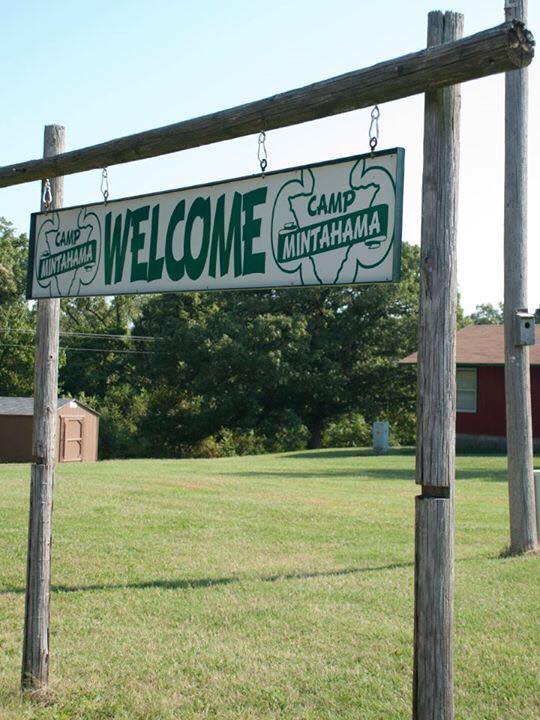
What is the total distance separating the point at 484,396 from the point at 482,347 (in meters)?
1.99

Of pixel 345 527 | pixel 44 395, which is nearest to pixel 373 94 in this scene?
pixel 44 395

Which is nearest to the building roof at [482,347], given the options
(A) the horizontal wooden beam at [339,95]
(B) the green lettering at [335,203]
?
(A) the horizontal wooden beam at [339,95]

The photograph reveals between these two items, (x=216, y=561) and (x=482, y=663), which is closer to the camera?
(x=482, y=663)

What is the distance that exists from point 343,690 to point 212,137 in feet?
11.2

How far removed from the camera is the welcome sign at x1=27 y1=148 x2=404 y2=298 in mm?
4258

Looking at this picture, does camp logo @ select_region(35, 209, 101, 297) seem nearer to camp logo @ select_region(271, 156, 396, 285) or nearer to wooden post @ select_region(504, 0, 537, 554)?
camp logo @ select_region(271, 156, 396, 285)

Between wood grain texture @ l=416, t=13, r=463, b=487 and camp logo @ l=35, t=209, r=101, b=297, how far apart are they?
2.32m

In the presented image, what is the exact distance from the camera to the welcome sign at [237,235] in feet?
14.0

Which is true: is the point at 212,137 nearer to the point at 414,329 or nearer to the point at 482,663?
the point at 482,663

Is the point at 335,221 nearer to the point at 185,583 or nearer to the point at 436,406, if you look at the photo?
the point at 436,406

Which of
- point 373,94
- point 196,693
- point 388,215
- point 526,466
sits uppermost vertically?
point 373,94

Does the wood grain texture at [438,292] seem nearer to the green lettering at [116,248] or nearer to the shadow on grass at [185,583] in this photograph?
the green lettering at [116,248]

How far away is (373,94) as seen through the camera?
13.8 feet

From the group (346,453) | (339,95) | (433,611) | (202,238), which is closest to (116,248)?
(202,238)
